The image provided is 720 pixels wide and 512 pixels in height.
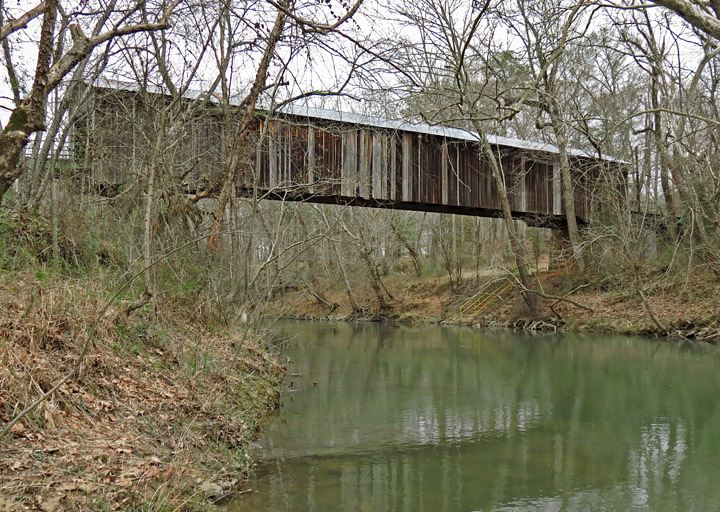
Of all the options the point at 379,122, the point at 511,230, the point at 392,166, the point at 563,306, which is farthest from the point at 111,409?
the point at 563,306

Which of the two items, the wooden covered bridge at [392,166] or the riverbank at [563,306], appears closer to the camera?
the wooden covered bridge at [392,166]

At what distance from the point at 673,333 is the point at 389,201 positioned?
8725 millimetres

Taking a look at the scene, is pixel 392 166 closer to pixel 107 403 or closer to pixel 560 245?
pixel 560 245

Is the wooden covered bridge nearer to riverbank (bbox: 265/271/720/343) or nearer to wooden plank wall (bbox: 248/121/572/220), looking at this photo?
wooden plank wall (bbox: 248/121/572/220)

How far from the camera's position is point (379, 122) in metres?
17.4

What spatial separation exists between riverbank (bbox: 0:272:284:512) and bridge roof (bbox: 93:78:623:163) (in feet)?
17.7

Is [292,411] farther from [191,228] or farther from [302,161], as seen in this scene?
[302,161]

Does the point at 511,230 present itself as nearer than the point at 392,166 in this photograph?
No

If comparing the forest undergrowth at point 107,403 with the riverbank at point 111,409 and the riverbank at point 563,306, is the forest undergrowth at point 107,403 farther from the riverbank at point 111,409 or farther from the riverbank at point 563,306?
the riverbank at point 563,306

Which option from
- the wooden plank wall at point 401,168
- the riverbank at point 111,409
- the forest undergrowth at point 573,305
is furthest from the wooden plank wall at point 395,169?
the riverbank at point 111,409

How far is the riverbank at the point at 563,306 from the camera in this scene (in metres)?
17.7

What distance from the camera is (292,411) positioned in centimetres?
841

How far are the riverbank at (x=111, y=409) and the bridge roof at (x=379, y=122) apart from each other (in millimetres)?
5393

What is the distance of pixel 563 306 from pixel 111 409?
1903 centimetres
